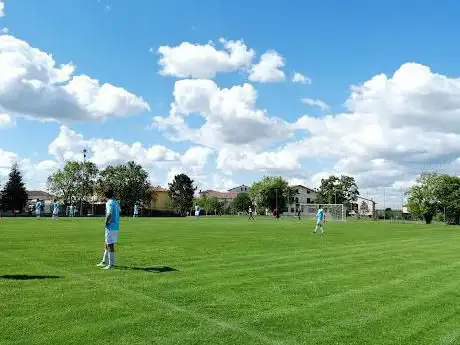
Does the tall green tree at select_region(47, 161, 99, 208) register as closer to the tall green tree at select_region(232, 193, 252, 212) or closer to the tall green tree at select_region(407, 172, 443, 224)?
the tall green tree at select_region(232, 193, 252, 212)

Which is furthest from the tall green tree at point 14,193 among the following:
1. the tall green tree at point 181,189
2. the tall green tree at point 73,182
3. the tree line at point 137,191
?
the tall green tree at point 181,189

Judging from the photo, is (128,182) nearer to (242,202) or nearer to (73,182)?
(73,182)

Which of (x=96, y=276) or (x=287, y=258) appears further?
(x=287, y=258)

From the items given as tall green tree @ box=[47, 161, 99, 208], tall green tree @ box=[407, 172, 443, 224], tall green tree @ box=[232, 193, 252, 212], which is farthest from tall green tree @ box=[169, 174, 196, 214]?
tall green tree @ box=[407, 172, 443, 224]

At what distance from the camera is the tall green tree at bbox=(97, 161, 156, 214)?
13500 cm

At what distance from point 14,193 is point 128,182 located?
39855 mm

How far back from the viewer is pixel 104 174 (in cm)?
13775

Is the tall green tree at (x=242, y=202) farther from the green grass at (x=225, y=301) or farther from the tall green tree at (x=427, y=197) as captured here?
the green grass at (x=225, y=301)

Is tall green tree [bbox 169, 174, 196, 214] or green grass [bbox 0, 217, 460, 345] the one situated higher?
tall green tree [bbox 169, 174, 196, 214]

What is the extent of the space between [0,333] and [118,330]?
1.72m

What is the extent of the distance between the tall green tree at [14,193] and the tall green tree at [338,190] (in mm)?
90250

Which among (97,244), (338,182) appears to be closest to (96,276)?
(97,244)

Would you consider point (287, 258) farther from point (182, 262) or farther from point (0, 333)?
point (0, 333)

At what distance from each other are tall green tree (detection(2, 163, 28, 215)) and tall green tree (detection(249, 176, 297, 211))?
72788 millimetres
